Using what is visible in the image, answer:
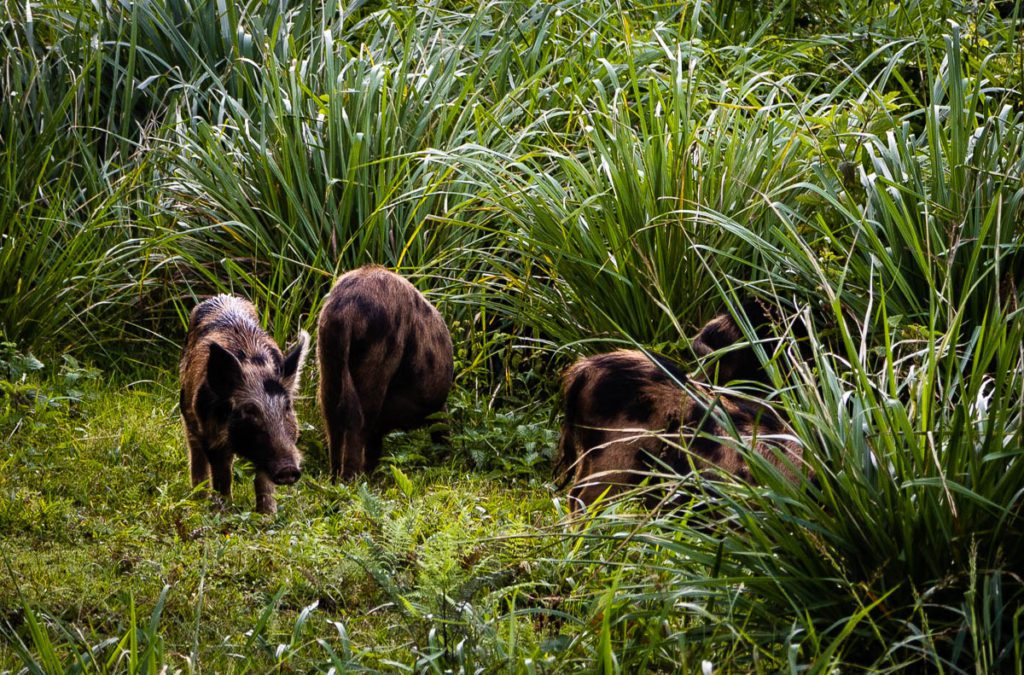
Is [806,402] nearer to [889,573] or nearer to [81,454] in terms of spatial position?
[889,573]

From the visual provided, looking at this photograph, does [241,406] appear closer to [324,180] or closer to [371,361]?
[371,361]

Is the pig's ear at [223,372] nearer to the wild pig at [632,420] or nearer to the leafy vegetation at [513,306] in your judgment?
the leafy vegetation at [513,306]

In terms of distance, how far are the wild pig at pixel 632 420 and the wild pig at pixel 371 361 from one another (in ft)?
3.88

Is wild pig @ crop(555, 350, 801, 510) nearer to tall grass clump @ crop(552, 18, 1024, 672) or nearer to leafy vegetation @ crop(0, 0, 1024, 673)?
leafy vegetation @ crop(0, 0, 1024, 673)

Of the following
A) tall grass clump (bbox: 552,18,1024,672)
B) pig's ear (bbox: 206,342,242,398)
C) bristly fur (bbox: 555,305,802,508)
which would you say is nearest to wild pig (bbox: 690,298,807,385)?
bristly fur (bbox: 555,305,802,508)

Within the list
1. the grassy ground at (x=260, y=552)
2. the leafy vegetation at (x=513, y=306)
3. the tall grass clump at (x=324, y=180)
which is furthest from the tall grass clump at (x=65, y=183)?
the grassy ground at (x=260, y=552)

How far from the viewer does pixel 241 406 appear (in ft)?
18.9

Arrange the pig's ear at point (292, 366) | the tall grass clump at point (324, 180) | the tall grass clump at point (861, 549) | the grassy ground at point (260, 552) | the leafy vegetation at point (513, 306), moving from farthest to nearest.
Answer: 1. the tall grass clump at point (324, 180)
2. the pig's ear at point (292, 366)
3. the grassy ground at point (260, 552)
4. the leafy vegetation at point (513, 306)
5. the tall grass clump at point (861, 549)

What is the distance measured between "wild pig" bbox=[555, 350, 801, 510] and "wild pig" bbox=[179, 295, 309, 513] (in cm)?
132

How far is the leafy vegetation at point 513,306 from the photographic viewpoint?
3598 mm

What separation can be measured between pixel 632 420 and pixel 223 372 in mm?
1868

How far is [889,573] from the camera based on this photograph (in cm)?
359

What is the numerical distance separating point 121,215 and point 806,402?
16.6ft

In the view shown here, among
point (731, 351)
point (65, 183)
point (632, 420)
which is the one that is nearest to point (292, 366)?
point (632, 420)
